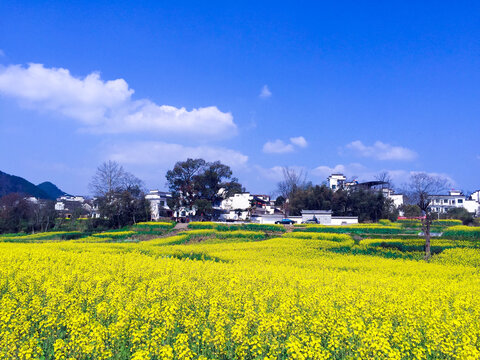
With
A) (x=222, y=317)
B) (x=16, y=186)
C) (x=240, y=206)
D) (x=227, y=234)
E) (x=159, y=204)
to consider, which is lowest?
(x=227, y=234)

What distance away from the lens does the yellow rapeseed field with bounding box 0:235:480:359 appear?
4465mm

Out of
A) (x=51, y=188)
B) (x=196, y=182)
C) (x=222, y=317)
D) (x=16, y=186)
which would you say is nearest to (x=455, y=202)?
(x=196, y=182)

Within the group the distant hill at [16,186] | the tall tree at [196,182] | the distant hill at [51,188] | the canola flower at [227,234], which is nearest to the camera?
the canola flower at [227,234]

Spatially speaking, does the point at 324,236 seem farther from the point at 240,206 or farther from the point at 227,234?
the point at 240,206

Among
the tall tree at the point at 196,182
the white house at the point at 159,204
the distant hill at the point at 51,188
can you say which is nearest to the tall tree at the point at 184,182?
the tall tree at the point at 196,182

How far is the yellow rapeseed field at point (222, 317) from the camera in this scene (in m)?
4.46

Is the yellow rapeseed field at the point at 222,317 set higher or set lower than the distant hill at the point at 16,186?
lower

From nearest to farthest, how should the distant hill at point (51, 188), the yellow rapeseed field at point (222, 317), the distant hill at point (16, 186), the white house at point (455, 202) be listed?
the yellow rapeseed field at point (222, 317) → the white house at point (455, 202) → the distant hill at point (16, 186) → the distant hill at point (51, 188)

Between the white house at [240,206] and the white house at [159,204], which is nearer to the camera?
the white house at [159,204]

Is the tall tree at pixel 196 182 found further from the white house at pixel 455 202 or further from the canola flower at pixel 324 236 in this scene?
the white house at pixel 455 202

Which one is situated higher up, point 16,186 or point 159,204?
point 16,186

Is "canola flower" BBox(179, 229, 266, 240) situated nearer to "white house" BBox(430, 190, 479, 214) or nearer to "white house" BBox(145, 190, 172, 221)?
"white house" BBox(145, 190, 172, 221)

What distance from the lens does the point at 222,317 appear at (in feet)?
17.6

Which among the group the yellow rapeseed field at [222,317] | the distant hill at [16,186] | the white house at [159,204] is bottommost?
the yellow rapeseed field at [222,317]
